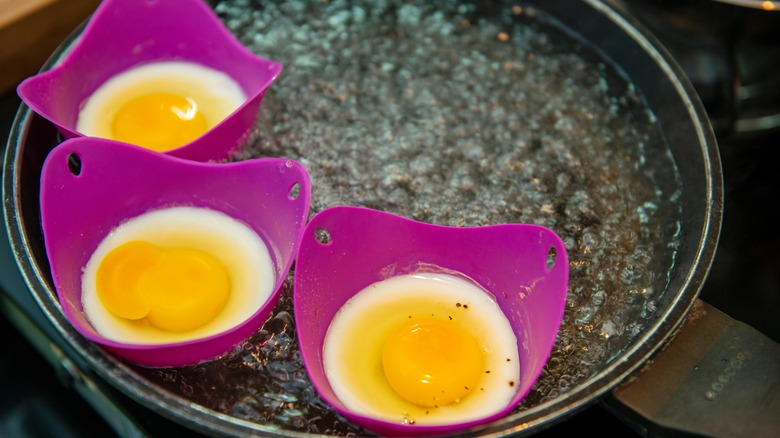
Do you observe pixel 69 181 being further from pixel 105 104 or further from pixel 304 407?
pixel 304 407

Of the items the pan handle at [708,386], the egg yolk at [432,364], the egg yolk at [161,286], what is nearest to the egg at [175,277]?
the egg yolk at [161,286]

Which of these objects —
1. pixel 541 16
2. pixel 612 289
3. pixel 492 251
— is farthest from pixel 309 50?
pixel 612 289

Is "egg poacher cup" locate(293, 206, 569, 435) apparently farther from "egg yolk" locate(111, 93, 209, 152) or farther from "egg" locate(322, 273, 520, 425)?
"egg yolk" locate(111, 93, 209, 152)

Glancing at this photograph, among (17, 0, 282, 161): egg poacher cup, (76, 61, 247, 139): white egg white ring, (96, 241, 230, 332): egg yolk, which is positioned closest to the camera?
(96, 241, 230, 332): egg yolk

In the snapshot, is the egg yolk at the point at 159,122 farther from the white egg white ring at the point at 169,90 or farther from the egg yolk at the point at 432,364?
the egg yolk at the point at 432,364

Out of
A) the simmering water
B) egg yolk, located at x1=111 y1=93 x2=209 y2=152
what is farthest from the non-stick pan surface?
egg yolk, located at x1=111 y1=93 x2=209 y2=152

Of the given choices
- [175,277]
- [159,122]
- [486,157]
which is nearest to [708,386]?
[486,157]

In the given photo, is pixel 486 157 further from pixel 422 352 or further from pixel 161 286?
pixel 161 286
